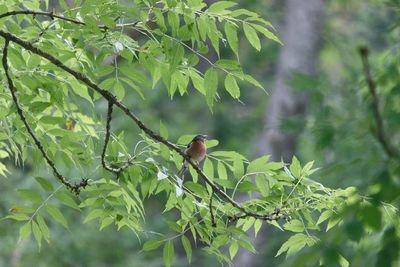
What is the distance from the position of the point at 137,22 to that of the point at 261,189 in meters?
Result: 0.95

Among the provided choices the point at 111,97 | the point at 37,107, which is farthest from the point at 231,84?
the point at 37,107

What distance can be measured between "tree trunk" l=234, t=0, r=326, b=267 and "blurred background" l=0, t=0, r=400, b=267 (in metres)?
0.02

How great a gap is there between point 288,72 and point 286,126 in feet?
14.4

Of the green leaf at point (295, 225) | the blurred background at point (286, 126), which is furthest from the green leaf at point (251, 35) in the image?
the green leaf at point (295, 225)

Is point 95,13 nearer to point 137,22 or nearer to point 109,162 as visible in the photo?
point 137,22

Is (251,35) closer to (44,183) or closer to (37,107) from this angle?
(37,107)

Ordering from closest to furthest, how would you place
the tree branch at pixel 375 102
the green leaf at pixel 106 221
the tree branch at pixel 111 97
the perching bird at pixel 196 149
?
the tree branch at pixel 375 102
the tree branch at pixel 111 97
the green leaf at pixel 106 221
the perching bird at pixel 196 149

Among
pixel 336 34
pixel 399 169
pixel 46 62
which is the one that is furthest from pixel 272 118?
pixel 399 169

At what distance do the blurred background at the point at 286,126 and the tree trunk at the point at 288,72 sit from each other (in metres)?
0.02

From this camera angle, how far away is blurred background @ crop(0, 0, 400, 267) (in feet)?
5.57

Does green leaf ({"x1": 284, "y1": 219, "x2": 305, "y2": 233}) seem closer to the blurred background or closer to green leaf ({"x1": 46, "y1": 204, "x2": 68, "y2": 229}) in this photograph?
the blurred background

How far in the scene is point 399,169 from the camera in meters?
1.67

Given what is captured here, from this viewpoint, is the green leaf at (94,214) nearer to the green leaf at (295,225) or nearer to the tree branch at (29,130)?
the tree branch at (29,130)

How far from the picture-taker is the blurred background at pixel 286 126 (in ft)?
5.57
